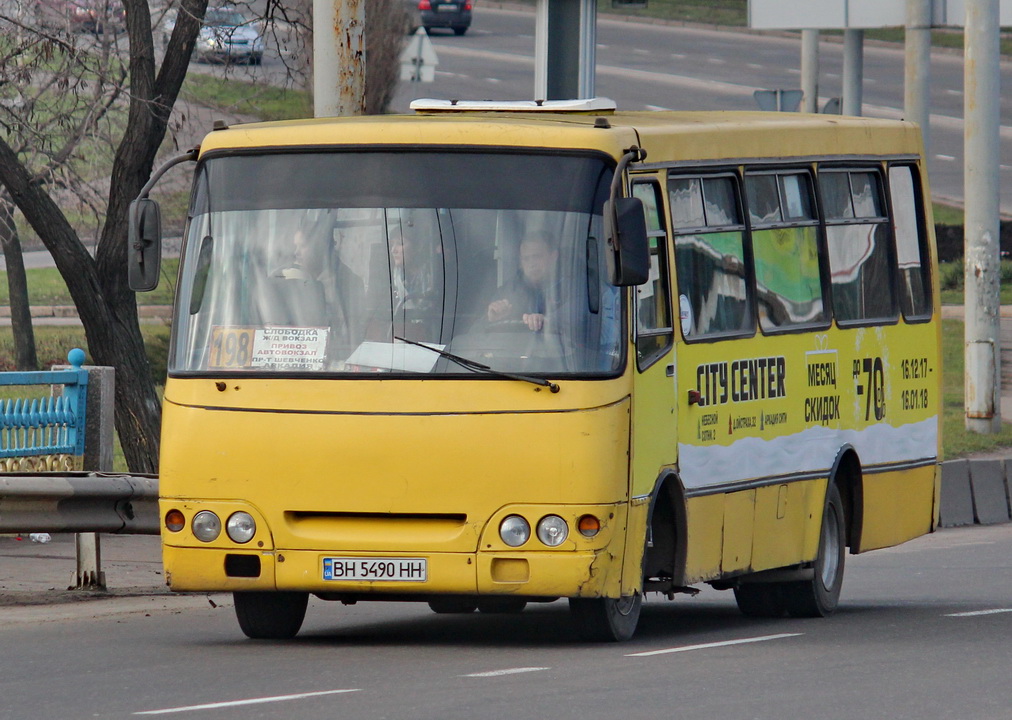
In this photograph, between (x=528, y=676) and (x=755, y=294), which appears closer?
(x=528, y=676)

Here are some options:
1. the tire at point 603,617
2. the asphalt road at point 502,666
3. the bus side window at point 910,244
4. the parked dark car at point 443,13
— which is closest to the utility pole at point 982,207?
the bus side window at point 910,244

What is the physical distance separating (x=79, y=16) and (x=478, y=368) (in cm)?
1465

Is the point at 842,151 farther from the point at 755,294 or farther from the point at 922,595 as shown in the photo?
the point at 922,595

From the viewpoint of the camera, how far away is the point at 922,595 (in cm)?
1393

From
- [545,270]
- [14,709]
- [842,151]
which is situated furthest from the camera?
[842,151]

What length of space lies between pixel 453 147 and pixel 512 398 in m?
1.28

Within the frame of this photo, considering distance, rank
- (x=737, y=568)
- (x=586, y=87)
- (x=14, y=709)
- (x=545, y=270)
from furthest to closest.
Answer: (x=586, y=87) < (x=737, y=568) < (x=545, y=270) < (x=14, y=709)

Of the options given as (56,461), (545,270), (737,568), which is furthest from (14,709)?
(56,461)

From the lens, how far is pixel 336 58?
46.4 feet

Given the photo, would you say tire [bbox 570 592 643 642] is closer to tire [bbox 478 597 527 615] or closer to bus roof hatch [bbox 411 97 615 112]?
tire [bbox 478 597 527 615]

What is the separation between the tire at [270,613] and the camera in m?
10.2

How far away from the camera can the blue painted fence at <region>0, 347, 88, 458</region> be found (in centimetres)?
1387

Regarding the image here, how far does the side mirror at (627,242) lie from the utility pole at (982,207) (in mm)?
13761

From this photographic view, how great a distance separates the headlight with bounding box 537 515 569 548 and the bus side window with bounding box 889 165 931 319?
4841mm
